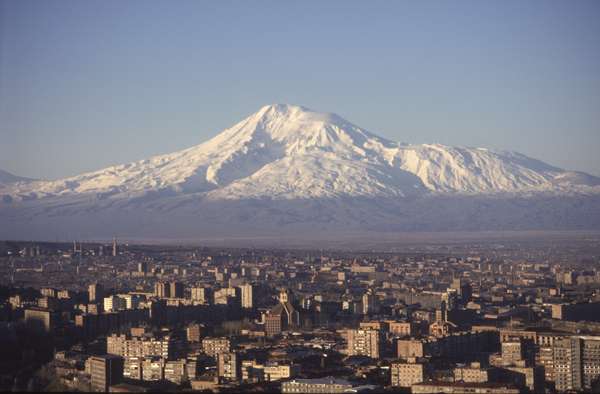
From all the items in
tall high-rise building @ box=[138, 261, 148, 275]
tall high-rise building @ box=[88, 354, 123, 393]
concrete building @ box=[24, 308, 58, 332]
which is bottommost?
tall high-rise building @ box=[88, 354, 123, 393]

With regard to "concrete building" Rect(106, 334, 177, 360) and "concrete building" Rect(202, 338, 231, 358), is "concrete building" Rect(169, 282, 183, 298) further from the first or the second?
"concrete building" Rect(106, 334, 177, 360)

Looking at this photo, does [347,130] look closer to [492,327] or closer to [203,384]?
[492,327]

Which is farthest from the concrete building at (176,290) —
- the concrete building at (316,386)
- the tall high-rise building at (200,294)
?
the concrete building at (316,386)

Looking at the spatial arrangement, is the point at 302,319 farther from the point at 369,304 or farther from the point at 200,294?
the point at 200,294

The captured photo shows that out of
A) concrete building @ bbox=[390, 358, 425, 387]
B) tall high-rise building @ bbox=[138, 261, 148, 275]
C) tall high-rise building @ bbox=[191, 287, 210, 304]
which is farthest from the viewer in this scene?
tall high-rise building @ bbox=[138, 261, 148, 275]

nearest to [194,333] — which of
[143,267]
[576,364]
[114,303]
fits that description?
[114,303]

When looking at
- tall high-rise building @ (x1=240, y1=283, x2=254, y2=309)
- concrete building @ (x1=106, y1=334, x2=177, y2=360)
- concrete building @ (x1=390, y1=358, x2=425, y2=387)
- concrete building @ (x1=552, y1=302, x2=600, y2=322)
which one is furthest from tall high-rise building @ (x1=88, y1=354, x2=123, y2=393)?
tall high-rise building @ (x1=240, y1=283, x2=254, y2=309)

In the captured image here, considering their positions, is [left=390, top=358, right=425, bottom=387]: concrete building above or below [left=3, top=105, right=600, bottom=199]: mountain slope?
below
